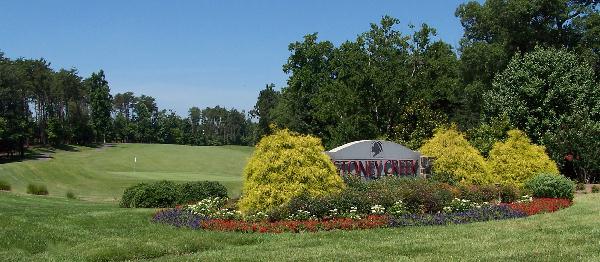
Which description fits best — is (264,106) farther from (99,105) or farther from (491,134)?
(491,134)

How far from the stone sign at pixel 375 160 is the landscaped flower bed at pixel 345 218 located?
6130 millimetres

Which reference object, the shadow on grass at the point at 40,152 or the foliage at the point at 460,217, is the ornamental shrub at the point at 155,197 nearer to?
the foliage at the point at 460,217

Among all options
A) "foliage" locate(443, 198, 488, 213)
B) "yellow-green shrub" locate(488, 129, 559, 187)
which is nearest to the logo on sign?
"yellow-green shrub" locate(488, 129, 559, 187)

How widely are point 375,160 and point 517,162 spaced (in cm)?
621

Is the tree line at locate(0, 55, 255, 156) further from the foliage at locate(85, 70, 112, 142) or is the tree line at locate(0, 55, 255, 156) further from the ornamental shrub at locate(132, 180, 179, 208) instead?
the ornamental shrub at locate(132, 180, 179, 208)

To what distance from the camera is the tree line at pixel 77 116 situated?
80.9 meters

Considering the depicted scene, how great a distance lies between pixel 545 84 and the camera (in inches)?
1335

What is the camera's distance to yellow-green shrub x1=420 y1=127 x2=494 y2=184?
78.0ft

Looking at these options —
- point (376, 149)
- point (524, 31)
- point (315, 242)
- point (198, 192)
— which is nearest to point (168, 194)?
point (198, 192)

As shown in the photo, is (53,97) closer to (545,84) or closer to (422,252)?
(545,84)

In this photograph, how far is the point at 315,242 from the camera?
39.8ft

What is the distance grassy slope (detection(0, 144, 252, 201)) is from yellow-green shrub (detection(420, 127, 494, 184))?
15.2m

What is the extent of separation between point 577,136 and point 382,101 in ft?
42.5

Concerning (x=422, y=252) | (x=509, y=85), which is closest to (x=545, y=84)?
(x=509, y=85)
